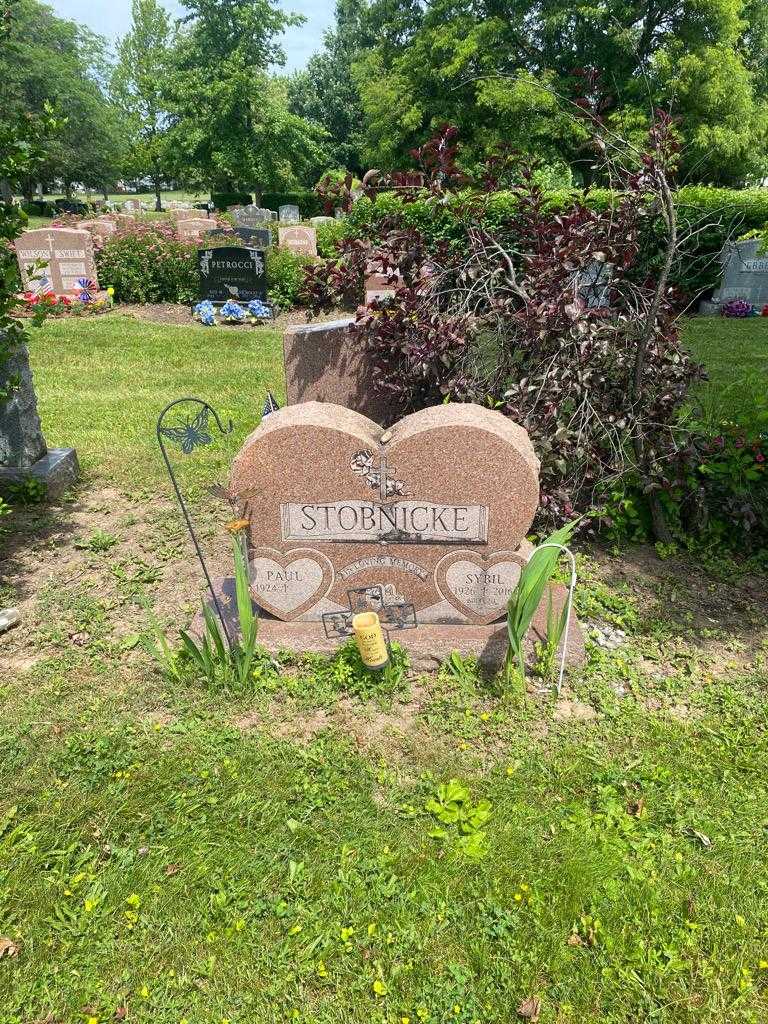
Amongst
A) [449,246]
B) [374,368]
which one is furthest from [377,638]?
[449,246]

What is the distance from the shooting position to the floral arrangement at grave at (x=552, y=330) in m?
4.16

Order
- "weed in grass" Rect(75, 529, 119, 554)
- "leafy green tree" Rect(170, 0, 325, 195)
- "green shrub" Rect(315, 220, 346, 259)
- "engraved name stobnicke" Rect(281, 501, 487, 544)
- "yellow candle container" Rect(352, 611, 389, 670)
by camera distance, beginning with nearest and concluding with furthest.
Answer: "yellow candle container" Rect(352, 611, 389, 670)
"engraved name stobnicke" Rect(281, 501, 487, 544)
"weed in grass" Rect(75, 529, 119, 554)
"green shrub" Rect(315, 220, 346, 259)
"leafy green tree" Rect(170, 0, 325, 195)

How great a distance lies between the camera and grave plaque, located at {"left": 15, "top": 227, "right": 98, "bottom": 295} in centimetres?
1290

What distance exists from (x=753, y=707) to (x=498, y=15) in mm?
29844

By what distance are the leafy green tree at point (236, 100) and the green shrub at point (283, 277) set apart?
67.5 ft

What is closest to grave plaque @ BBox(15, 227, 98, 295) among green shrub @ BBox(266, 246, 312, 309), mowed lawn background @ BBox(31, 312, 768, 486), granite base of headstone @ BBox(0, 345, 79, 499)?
mowed lawn background @ BBox(31, 312, 768, 486)

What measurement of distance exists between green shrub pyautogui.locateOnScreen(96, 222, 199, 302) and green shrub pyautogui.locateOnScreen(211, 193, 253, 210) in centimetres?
2743

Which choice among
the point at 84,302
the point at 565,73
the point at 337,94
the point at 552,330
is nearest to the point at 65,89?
the point at 337,94

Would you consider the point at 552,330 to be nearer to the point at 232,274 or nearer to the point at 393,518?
the point at 393,518

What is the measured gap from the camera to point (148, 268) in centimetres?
1358

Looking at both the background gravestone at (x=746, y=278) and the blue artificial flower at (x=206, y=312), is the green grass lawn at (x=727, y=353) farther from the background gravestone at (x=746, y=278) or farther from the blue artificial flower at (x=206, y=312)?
the blue artificial flower at (x=206, y=312)

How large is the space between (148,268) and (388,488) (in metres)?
12.2

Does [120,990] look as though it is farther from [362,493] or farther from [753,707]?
[753,707]

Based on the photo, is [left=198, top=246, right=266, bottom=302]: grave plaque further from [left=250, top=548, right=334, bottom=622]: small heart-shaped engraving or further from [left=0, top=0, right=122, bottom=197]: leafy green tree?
[left=0, top=0, right=122, bottom=197]: leafy green tree
